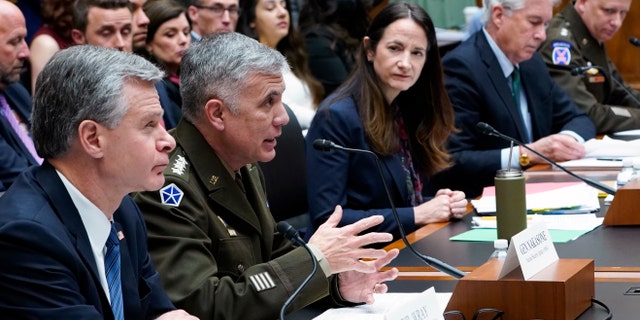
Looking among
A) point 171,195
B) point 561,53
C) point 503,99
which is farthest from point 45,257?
point 561,53

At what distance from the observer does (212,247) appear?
86.4 inches

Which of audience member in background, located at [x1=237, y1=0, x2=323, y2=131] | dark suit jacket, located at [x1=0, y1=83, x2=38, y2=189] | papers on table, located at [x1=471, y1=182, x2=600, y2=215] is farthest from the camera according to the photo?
audience member in background, located at [x1=237, y1=0, x2=323, y2=131]

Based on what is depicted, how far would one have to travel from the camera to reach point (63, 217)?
174 cm

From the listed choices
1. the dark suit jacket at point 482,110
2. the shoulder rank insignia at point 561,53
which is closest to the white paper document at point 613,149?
the dark suit jacket at point 482,110

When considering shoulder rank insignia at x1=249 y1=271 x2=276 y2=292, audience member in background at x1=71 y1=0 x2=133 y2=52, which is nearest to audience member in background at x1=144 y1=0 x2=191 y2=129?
audience member in background at x1=71 y1=0 x2=133 y2=52

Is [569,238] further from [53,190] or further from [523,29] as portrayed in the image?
[523,29]

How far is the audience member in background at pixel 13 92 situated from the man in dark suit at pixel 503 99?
4.99 ft

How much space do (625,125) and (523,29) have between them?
36.7 inches

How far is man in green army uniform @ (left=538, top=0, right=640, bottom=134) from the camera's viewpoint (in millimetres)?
4988

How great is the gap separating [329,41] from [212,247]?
3861mm

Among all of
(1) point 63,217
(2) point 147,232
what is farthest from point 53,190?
(2) point 147,232

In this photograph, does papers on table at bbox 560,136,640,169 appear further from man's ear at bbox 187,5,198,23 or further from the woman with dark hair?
man's ear at bbox 187,5,198,23

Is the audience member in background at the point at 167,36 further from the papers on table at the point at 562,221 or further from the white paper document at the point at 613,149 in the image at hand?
the papers on table at the point at 562,221

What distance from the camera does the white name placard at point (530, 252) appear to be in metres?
1.91
